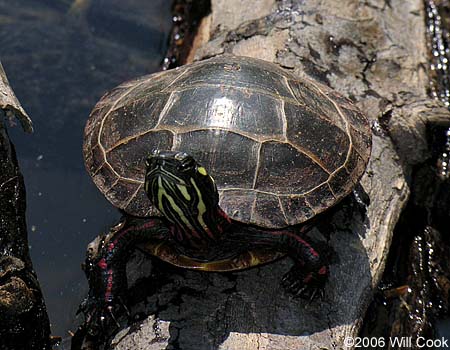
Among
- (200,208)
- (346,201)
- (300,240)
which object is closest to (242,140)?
(200,208)

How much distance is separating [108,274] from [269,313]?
2.69ft

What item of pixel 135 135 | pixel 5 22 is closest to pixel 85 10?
pixel 5 22

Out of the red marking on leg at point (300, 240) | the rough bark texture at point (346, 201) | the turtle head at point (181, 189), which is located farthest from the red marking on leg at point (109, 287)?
the red marking on leg at point (300, 240)

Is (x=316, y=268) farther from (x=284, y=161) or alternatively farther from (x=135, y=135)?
(x=135, y=135)

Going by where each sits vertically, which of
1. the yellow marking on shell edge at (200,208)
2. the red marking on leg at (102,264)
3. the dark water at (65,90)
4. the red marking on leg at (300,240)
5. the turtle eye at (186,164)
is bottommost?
the dark water at (65,90)

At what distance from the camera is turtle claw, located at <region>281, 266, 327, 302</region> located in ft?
11.6

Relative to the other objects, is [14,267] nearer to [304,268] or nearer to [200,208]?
[200,208]

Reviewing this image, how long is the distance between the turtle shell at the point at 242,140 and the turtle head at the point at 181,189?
0.56ft

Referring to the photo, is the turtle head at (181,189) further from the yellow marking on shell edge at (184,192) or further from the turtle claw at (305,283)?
the turtle claw at (305,283)

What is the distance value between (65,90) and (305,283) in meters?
3.04

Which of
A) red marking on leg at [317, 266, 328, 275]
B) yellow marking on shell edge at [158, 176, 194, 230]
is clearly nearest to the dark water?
yellow marking on shell edge at [158, 176, 194, 230]

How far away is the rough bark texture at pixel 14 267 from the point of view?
3.18 metres

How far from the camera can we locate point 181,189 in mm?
3133

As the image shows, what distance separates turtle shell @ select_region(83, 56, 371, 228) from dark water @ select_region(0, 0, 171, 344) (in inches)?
45.0
